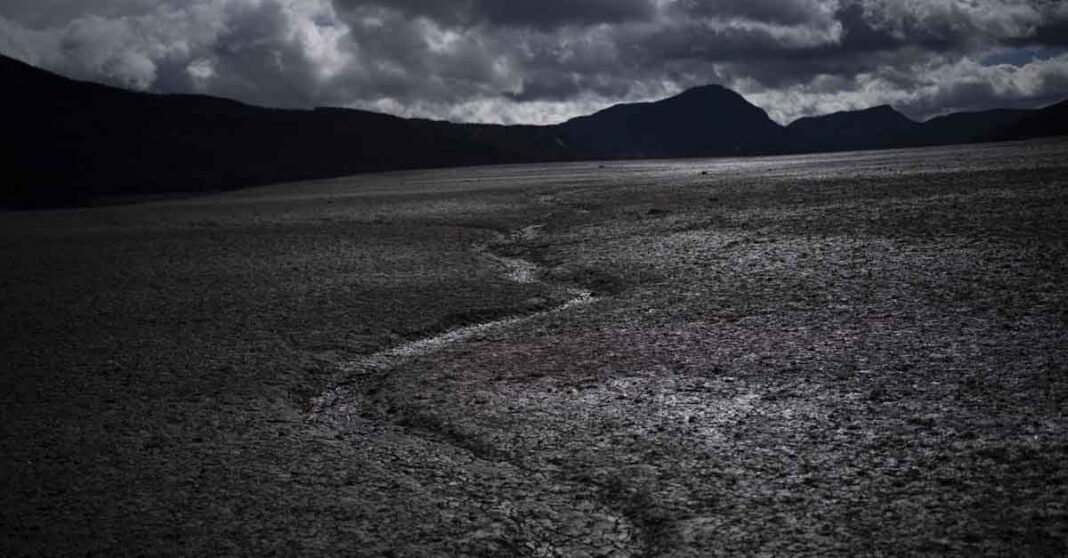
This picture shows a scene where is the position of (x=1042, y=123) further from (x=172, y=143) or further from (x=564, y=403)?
(x=564, y=403)

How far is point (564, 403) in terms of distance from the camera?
2.93 m

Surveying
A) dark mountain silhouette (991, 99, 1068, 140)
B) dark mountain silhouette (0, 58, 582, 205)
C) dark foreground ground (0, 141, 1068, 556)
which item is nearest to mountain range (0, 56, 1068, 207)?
dark mountain silhouette (0, 58, 582, 205)

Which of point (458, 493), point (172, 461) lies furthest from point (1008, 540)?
point (172, 461)

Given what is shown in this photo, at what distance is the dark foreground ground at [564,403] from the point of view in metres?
1.98

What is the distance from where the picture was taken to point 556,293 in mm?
5164

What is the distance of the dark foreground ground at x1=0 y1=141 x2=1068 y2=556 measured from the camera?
78.1 inches

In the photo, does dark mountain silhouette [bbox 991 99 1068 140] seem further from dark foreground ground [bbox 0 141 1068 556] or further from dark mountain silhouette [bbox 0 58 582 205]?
dark foreground ground [bbox 0 141 1068 556]

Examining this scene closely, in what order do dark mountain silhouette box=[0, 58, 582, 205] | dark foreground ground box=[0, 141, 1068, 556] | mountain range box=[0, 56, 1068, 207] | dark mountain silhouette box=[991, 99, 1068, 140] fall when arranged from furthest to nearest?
dark mountain silhouette box=[991, 99, 1068, 140], dark mountain silhouette box=[0, 58, 582, 205], mountain range box=[0, 56, 1068, 207], dark foreground ground box=[0, 141, 1068, 556]

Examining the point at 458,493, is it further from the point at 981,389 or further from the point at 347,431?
the point at 981,389

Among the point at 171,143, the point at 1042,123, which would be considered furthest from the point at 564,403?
the point at 1042,123

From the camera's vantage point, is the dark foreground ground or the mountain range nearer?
the dark foreground ground

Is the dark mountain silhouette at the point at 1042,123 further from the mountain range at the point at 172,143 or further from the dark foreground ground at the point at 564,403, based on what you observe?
the dark foreground ground at the point at 564,403

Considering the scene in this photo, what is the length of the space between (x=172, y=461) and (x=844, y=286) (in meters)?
3.87

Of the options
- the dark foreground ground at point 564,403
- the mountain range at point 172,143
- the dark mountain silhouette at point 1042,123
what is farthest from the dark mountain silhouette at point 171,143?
the dark mountain silhouette at point 1042,123
